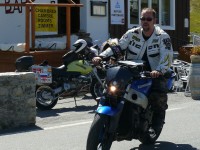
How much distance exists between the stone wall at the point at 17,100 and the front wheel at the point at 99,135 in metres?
3.36

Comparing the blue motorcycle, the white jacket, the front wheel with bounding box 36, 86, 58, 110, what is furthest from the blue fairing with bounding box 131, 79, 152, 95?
the front wheel with bounding box 36, 86, 58, 110

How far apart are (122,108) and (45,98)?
523 centimetres

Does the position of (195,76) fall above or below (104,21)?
below

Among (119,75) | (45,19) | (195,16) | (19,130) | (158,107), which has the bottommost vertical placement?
(19,130)

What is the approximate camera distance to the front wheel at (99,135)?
241 inches

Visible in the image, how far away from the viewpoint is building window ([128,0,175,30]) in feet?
61.7

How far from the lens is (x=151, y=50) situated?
7.22 metres

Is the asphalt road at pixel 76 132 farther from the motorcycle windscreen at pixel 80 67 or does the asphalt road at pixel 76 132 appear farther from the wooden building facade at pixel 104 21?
the wooden building facade at pixel 104 21

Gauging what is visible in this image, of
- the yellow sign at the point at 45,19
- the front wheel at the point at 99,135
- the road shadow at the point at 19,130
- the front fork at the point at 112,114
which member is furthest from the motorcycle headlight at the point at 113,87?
the yellow sign at the point at 45,19

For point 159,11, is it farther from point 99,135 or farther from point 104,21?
point 99,135

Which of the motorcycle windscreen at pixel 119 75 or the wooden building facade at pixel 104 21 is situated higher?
the wooden building facade at pixel 104 21

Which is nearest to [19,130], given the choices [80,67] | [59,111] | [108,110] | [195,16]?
[59,111]

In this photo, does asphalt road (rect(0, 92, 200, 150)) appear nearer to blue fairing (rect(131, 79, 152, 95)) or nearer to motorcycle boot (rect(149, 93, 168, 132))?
motorcycle boot (rect(149, 93, 168, 132))

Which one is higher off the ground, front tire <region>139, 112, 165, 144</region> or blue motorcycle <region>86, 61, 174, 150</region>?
blue motorcycle <region>86, 61, 174, 150</region>
